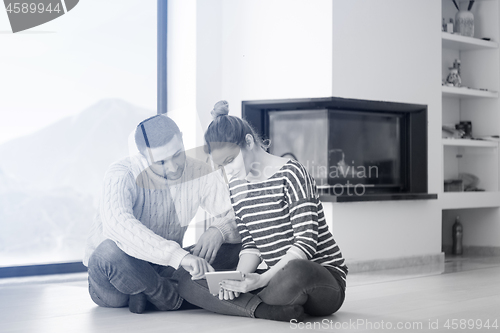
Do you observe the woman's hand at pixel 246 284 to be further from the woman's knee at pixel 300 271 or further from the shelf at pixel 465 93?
the shelf at pixel 465 93

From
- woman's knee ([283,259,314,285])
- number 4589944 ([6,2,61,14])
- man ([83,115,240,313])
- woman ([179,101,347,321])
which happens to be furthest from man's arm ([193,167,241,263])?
number 4589944 ([6,2,61,14])

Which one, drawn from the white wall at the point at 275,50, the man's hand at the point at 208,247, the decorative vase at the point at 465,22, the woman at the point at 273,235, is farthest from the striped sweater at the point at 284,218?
the decorative vase at the point at 465,22

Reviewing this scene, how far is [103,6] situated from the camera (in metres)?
4.83

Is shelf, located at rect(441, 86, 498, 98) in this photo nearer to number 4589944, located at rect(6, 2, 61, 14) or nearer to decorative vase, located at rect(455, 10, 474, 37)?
decorative vase, located at rect(455, 10, 474, 37)

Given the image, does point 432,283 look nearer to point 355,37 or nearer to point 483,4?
point 355,37

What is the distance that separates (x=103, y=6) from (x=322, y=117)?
64.2 inches

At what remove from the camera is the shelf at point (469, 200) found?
5.49 meters

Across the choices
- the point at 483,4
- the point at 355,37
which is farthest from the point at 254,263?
the point at 483,4

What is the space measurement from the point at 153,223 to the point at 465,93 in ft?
11.7

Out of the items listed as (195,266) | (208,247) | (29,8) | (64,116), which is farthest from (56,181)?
(195,266)

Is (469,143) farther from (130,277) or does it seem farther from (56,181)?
(130,277)

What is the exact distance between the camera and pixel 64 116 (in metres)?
4.64

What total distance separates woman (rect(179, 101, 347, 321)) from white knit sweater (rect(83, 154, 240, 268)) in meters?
0.21

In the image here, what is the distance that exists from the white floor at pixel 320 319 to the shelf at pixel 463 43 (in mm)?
2119
